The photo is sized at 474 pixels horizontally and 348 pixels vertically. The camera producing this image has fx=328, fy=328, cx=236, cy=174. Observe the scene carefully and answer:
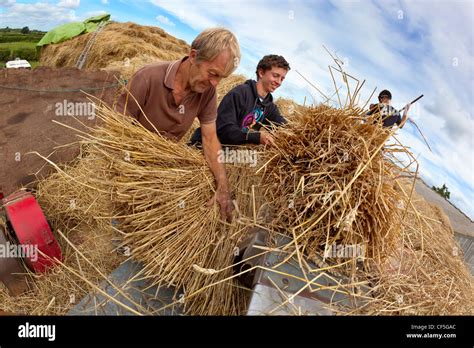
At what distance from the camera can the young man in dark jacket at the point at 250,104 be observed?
2365 mm

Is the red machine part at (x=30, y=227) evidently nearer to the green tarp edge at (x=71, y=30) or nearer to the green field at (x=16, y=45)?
the green tarp edge at (x=71, y=30)

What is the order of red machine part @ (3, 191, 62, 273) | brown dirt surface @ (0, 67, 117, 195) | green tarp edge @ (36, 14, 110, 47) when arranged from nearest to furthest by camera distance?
1. red machine part @ (3, 191, 62, 273)
2. brown dirt surface @ (0, 67, 117, 195)
3. green tarp edge @ (36, 14, 110, 47)

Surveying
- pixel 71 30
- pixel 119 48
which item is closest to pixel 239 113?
pixel 119 48

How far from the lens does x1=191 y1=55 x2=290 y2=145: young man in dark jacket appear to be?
7.76 ft

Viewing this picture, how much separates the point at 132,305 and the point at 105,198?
0.54 m

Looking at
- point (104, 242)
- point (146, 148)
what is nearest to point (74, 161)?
point (104, 242)

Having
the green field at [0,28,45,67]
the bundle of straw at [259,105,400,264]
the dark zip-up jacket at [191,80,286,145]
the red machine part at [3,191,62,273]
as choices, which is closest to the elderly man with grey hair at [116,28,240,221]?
the dark zip-up jacket at [191,80,286,145]

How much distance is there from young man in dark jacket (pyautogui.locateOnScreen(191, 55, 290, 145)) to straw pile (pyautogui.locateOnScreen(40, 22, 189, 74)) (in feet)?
14.0

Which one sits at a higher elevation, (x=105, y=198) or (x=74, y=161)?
(x=105, y=198)

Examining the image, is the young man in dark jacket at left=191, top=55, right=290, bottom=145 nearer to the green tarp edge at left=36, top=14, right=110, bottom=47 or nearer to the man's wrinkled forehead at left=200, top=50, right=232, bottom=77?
the man's wrinkled forehead at left=200, top=50, right=232, bottom=77
